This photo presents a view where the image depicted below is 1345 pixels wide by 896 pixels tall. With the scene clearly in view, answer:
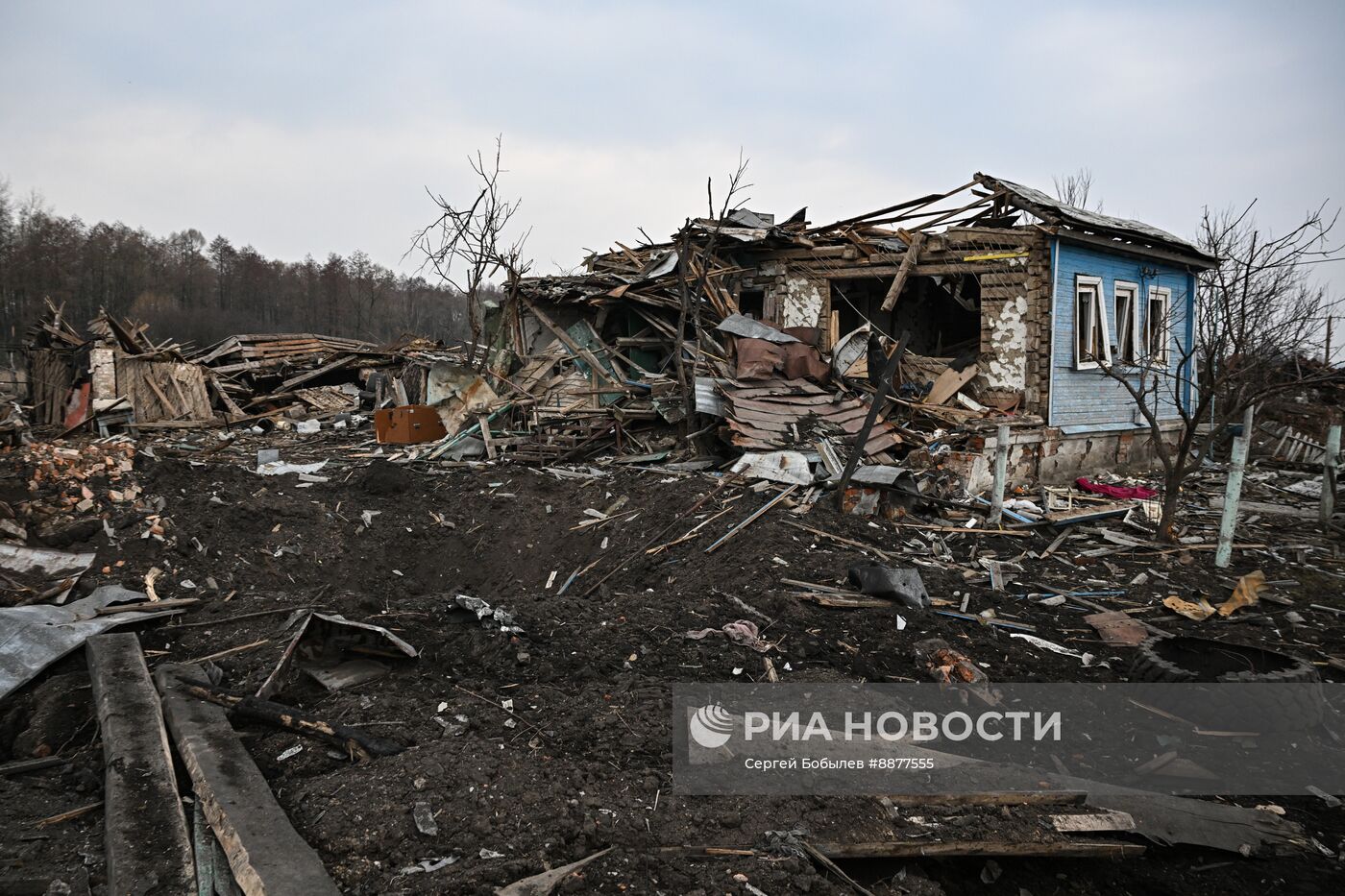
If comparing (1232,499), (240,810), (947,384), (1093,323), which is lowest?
→ (240,810)

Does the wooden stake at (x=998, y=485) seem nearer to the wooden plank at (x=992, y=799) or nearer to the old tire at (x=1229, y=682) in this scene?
the old tire at (x=1229, y=682)

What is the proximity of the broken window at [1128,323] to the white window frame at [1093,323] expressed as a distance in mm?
1064

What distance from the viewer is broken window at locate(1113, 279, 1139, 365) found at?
13703mm

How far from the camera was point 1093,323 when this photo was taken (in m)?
12.6

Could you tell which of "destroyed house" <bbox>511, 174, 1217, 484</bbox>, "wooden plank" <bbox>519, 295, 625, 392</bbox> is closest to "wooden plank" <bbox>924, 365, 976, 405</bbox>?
"destroyed house" <bbox>511, 174, 1217, 484</bbox>

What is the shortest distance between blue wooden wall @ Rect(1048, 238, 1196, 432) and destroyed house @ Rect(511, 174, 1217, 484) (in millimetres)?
37

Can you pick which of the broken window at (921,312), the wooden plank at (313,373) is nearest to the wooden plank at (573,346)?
the broken window at (921,312)

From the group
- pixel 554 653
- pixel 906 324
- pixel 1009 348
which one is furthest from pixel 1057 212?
pixel 554 653

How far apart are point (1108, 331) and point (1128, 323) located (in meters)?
1.32

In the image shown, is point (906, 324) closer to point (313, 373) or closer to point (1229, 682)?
point (1229, 682)

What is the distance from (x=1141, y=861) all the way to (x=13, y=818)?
4874 millimetres

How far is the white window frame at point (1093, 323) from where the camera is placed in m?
12.4

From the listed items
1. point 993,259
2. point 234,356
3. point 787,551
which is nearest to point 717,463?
point 787,551

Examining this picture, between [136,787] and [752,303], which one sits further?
[752,303]
